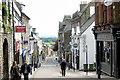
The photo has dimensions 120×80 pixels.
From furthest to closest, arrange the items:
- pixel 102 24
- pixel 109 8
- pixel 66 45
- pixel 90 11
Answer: pixel 66 45 < pixel 90 11 < pixel 102 24 < pixel 109 8

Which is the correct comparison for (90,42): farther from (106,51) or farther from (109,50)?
(109,50)

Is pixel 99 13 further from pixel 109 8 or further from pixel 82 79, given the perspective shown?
pixel 82 79

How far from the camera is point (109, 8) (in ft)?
65.2

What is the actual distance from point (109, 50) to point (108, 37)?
4.92ft

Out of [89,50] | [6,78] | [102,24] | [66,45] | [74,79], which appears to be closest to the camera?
[6,78]

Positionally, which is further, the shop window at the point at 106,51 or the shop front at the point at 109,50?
the shop window at the point at 106,51

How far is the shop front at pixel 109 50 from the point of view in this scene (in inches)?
Answer: 723

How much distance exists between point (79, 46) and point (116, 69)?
14.0 meters

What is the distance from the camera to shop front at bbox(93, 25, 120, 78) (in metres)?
18.4

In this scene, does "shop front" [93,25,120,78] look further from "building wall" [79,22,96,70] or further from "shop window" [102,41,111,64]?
"building wall" [79,22,96,70]

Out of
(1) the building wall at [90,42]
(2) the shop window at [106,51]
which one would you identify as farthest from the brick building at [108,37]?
(1) the building wall at [90,42]

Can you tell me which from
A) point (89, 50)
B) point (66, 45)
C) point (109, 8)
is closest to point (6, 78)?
point (109, 8)

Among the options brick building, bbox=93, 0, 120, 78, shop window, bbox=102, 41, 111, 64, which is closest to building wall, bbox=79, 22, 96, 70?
brick building, bbox=93, 0, 120, 78

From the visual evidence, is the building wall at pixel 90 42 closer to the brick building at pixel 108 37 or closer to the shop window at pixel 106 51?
the brick building at pixel 108 37
